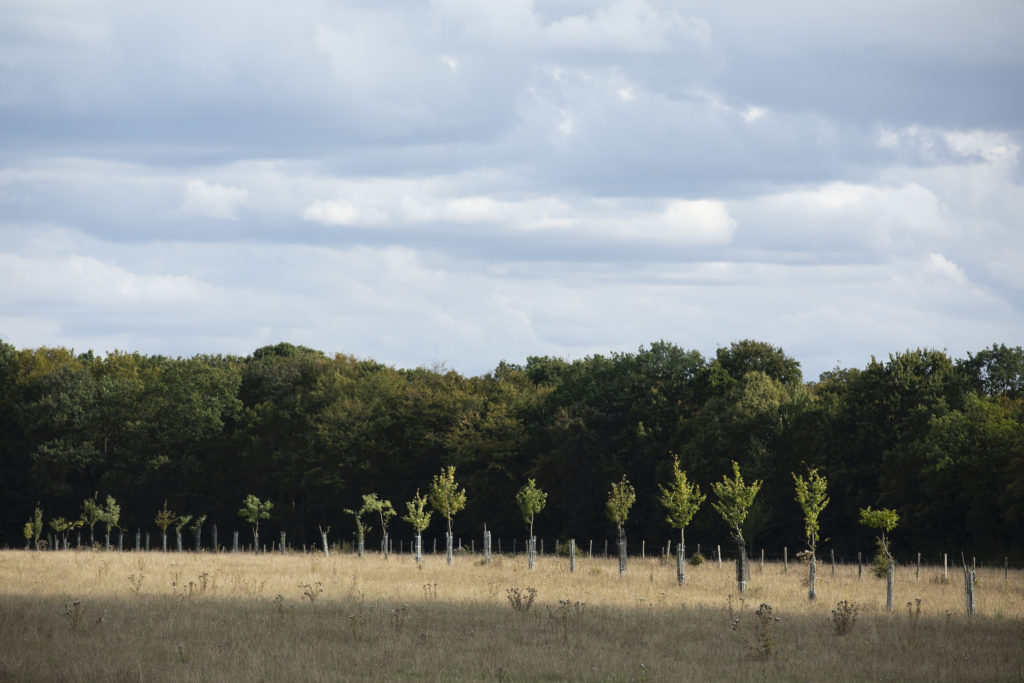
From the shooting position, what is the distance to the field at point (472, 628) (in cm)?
1869

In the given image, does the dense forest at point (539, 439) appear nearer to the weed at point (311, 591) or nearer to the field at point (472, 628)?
the field at point (472, 628)

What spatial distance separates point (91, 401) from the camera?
77.8 meters

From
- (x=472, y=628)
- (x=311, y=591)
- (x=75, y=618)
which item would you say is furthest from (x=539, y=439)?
(x=75, y=618)

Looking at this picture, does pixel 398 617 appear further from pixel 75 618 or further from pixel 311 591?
pixel 75 618

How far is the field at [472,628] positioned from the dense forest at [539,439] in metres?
16.1

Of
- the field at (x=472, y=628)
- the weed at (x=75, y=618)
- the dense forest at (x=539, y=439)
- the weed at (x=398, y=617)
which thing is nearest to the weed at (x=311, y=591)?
the field at (x=472, y=628)

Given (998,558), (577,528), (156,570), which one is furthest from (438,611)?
(577,528)

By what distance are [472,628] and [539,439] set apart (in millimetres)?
45917

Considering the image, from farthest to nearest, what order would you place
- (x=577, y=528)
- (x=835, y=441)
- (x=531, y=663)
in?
1. (x=577, y=528)
2. (x=835, y=441)
3. (x=531, y=663)

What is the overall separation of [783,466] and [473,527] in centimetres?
2204

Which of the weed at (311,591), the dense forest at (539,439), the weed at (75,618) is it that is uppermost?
the dense forest at (539,439)

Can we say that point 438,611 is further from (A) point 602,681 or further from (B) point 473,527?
(B) point 473,527

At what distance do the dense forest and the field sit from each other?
16092mm

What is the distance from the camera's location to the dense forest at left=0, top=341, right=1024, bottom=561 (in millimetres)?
52781
